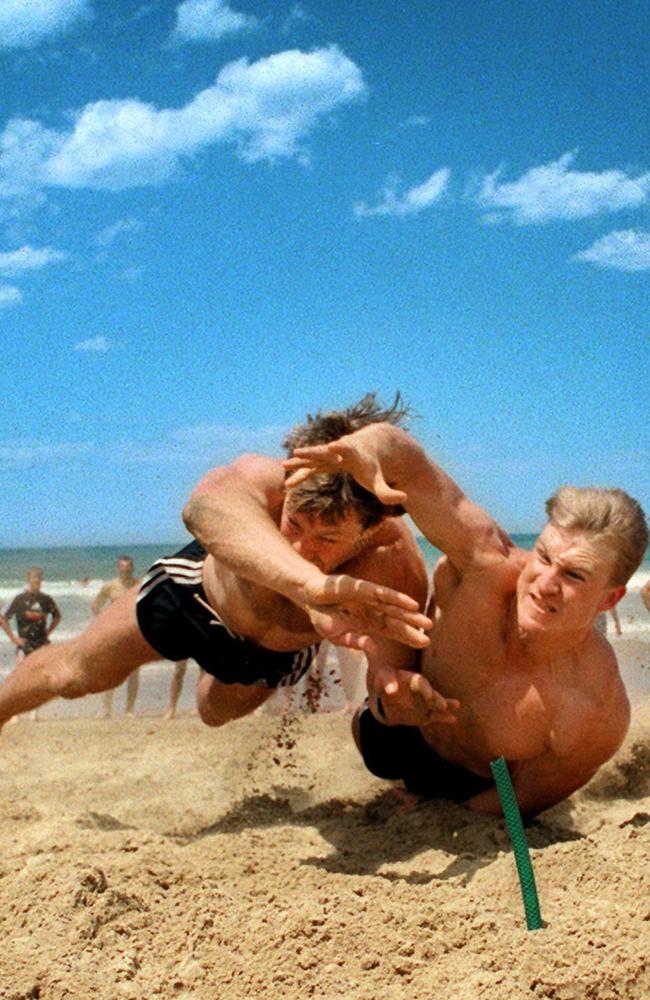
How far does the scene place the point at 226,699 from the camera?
5117 mm

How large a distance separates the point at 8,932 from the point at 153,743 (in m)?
3.97

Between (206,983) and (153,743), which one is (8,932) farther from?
(153,743)

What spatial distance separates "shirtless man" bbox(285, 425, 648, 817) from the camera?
3629mm

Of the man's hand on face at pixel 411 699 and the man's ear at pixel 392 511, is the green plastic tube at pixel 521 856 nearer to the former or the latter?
the man's hand on face at pixel 411 699

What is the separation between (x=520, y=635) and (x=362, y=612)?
3.17ft

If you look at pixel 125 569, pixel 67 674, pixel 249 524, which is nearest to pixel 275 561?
pixel 249 524

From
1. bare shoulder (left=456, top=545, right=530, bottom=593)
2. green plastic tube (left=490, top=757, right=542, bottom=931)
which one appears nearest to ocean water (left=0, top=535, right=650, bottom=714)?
bare shoulder (left=456, top=545, right=530, bottom=593)

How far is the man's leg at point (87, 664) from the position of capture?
4.72 m

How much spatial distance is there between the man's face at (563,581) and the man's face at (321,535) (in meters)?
0.66

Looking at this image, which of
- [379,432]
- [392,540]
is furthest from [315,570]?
[392,540]

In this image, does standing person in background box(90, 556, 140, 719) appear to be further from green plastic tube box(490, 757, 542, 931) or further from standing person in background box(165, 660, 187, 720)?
green plastic tube box(490, 757, 542, 931)

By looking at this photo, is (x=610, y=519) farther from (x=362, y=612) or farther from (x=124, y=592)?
(x=124, y=592)

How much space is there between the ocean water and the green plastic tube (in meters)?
7.60

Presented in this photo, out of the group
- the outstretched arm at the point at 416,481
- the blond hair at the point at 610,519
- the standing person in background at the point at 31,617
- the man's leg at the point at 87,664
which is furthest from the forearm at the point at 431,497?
the standing person in background at the point at 31,617
